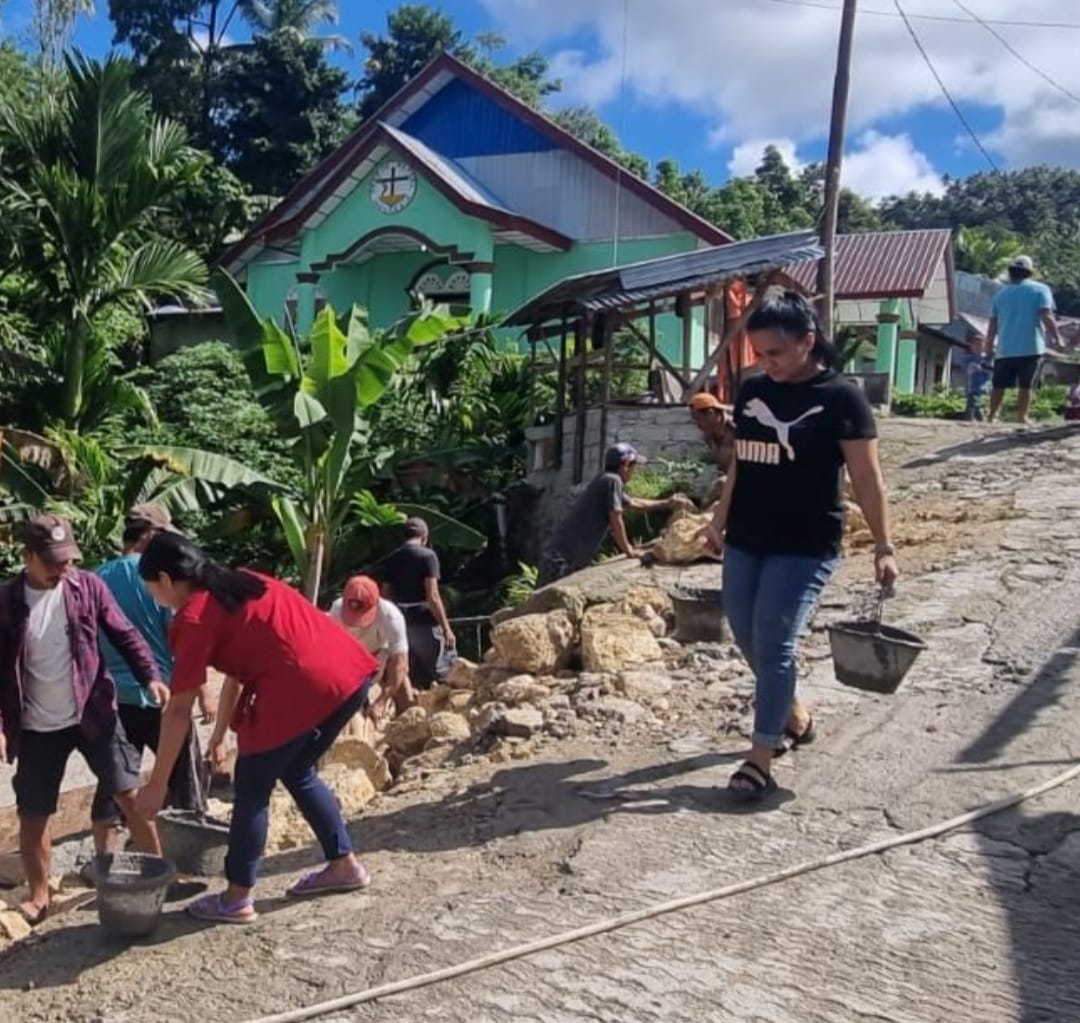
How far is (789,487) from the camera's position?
457 centimetres

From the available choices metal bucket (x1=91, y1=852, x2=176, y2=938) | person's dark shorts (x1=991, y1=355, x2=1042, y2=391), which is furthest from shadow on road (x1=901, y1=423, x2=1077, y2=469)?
metal bucket (x1=91, y1=852, x2=176, y2=938)

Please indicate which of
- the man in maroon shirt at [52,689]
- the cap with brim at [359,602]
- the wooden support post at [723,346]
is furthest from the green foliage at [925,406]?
the man in maroon shirt at [52,689]

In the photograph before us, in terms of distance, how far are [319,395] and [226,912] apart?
8.50 metres

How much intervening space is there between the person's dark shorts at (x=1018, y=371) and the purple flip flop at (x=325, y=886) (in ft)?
32.6

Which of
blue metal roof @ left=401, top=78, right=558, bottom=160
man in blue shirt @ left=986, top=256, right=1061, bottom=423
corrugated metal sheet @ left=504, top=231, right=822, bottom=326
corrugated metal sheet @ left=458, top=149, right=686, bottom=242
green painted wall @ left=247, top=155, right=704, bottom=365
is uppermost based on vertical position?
blue metal roof @ left=401, top=78, right=558, bottom=160

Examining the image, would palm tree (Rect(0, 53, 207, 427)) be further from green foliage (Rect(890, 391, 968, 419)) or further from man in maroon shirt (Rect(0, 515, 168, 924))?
green foliage (Rect(890, 391, 968, 419))

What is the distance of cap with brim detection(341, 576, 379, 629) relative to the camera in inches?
277

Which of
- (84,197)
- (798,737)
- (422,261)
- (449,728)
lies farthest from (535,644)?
(422,261)

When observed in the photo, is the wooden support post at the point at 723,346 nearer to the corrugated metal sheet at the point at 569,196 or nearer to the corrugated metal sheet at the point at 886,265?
the corrugated metal sheet at the point at 569,196

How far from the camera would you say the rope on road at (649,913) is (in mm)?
3475

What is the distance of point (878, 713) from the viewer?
5695mm

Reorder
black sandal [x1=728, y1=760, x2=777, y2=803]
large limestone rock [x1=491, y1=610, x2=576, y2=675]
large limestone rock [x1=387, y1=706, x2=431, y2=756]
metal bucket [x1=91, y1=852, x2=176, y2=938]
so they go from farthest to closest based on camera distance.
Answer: large limestone rock [x1=491, y1=610, x2=576, y2=675] → large limestone rock [x1=387, y1=706, x2=431, y2=756] → black sandal [x1=728, y1=760, x2=777, y2=803] → metal bucket [x1=91, y1=852, x2=176, y2=938]

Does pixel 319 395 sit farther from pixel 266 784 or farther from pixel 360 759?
pixel 266 784

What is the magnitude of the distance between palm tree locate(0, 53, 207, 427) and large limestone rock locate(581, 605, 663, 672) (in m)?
9.50
